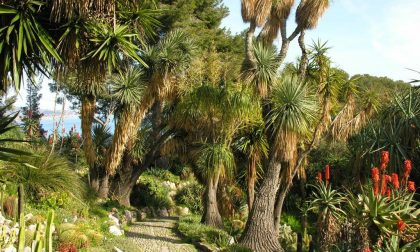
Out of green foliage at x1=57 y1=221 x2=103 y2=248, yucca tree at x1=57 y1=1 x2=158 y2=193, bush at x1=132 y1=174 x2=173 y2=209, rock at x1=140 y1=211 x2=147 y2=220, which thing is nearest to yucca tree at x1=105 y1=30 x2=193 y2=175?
rock at x1=140 y1=211 x2=147 y2=220

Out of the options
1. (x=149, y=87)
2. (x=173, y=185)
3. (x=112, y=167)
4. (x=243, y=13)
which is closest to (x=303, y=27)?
(x=243, y=13)

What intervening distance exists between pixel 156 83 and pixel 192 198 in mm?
8006

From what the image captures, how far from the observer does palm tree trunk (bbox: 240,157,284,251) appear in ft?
39.9

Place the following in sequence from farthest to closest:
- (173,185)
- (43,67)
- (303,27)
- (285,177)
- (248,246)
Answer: (173,185) < (285,177) < (303,27) < (248,246) < (43,67)

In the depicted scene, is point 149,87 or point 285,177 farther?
point 149,87

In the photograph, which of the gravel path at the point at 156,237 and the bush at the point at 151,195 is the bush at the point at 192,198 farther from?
the gravel path at the point at 156,237

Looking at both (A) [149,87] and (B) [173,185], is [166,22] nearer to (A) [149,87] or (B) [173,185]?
(B) [173,185]

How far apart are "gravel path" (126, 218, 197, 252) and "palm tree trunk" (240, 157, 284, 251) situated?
1546mm

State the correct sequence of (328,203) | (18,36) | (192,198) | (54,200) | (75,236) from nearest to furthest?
(18,36), (75,236), (328,203), (54,200), (192,198)

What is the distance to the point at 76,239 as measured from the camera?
29.5 ft

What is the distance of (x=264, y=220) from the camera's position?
12234 mm

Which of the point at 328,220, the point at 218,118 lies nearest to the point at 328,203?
the point at 328,220

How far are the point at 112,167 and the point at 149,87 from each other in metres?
2.95

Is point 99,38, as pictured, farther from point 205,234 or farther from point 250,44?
point 205,234
